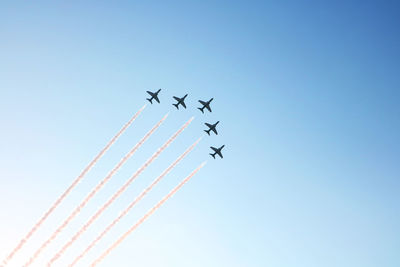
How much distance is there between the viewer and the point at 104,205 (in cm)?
7244

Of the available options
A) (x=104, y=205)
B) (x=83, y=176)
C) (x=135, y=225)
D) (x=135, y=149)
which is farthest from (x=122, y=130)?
(x=135, y=225)

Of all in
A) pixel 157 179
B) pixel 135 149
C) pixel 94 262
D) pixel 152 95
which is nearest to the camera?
pixel 94 262

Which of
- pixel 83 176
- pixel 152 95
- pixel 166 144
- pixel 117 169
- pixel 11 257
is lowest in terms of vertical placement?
pixel 11 257

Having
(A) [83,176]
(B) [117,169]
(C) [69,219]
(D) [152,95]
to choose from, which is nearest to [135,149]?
(B) [117,169]

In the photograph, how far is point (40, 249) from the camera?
71.9 meters

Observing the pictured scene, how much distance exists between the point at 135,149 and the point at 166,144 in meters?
7.23

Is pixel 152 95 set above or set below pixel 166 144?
above

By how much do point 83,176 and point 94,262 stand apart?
2300 centimetres

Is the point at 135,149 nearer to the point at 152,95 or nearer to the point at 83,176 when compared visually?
the point at 83,176

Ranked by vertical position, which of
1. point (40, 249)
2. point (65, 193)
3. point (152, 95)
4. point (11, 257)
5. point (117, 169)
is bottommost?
point (11, 257)

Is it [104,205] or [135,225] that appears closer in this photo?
[135,225]

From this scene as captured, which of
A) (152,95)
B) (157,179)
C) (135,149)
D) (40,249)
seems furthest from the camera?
(152,95)

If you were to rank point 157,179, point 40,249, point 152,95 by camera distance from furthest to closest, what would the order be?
point 152,95, point 157,179, point 40,249

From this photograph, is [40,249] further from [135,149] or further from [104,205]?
[135,149]
